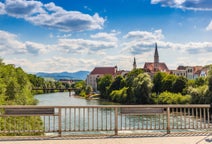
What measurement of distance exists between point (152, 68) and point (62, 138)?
124m

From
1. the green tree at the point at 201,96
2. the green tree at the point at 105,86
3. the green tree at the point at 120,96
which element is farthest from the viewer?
the green tree at the point at 105,86

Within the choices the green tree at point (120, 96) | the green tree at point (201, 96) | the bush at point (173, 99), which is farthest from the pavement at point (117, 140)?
the green tree at point (120, 96)

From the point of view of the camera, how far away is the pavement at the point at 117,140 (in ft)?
29.8

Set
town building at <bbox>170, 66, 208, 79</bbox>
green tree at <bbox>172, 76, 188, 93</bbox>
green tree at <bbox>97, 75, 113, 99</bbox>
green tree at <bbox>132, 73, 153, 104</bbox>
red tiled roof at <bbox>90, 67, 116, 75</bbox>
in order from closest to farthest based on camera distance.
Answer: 1. green tree at <bbox>172, 76, 188, 93</bbox>
2. green tree at <bbox>132, 73, 153, 104</bbox>
3. green tree at <bbox>97, 75, 113, 99</bbox>
4. town building at <bbox>170, 66, 208, 79</bbox>
5. red tiled roof at <bbox>90, 67, 116, 75</bbox>

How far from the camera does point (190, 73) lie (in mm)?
117438

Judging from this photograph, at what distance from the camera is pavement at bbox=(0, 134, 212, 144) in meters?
9.09

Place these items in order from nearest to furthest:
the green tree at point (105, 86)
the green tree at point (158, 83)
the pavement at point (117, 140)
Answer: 1. the pavement at point (117, 140)
2. the green tree at point (158, 83)
3. the green tree at point (105, 86)

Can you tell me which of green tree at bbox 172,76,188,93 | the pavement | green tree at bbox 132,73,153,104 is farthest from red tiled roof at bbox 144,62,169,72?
the pavement

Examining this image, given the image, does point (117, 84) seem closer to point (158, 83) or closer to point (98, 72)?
point (158, 83)

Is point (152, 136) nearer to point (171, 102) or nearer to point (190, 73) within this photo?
point (171, 102)

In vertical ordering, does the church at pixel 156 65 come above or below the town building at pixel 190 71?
above

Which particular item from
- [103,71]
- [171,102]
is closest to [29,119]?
[171,102]

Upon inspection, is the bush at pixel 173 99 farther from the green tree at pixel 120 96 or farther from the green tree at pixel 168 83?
the green tree at pixel 120 96

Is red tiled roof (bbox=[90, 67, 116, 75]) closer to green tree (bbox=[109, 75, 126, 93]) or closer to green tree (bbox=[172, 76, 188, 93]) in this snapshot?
green tree (bbox=[109, 75, 126, 93])
